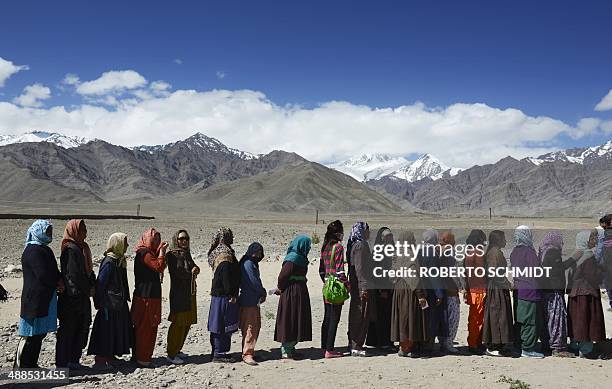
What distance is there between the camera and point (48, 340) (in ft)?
26.1

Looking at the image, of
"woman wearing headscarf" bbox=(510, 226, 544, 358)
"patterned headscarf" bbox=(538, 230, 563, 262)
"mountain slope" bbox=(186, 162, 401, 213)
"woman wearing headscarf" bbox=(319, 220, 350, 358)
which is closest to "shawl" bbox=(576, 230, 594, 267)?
"patterned headscarf" bbox=(538, 230, 563, 262)

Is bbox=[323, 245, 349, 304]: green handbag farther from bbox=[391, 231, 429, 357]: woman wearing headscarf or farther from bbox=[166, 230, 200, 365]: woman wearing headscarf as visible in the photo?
bbox=[166, 230, 200, 365]: woman wearing headscarf

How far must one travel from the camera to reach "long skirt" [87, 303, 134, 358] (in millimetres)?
6195

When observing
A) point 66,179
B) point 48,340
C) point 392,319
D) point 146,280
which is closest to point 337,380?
point 392,319

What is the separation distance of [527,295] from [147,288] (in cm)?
479

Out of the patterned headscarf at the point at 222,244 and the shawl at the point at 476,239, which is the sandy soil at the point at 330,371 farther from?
the shawl at the point at 476,239

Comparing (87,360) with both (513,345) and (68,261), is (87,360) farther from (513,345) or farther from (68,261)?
(513,345)

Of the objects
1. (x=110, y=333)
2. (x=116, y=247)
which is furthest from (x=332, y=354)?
(x=116, y=247)

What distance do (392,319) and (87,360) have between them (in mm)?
4016

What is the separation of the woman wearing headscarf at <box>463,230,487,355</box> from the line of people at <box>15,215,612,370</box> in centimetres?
1

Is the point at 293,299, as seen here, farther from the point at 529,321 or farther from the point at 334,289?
the point at 529,321

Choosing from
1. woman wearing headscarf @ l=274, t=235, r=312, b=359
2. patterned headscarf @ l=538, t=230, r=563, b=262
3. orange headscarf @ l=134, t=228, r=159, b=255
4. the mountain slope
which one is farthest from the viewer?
the mountain slope

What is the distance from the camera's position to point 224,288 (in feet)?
21.3

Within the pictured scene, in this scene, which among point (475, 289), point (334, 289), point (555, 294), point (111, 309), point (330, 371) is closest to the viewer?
point (111, 309)
